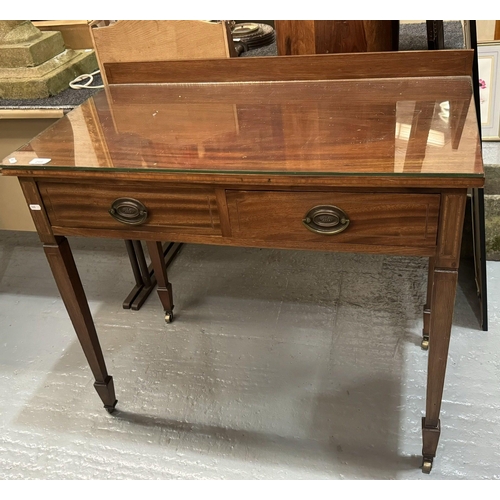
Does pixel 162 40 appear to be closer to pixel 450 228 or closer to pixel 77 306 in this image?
pixel 77 306

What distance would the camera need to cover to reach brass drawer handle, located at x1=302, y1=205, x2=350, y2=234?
0.93 meters

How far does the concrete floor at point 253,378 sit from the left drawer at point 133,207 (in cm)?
58

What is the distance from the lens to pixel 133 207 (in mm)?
1043

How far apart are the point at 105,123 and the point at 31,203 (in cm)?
23

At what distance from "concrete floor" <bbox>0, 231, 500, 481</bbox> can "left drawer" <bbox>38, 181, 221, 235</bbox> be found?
0.58m

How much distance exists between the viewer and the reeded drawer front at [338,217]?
90 cm

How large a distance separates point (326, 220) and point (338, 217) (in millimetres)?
24

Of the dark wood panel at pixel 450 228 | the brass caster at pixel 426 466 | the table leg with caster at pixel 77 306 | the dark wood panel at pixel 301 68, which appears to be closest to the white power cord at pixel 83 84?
the dark wood panel at pixel 301 68

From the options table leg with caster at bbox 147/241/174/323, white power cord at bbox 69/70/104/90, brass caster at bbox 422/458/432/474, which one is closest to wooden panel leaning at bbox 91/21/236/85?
white power cord at bbox 69/70/104/90

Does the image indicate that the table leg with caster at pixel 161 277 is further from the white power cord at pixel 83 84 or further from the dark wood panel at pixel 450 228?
the dark wood panel at pixel 450 228

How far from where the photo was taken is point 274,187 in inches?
37.0

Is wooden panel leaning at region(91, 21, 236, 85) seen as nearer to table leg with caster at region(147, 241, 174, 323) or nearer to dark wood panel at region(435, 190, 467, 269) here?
table leg with caster at region(147, 241, 174, 323)

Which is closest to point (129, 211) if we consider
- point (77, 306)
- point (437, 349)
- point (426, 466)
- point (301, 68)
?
point (77, 306)

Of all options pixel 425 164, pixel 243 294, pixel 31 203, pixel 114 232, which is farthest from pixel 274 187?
pixel 243 294
